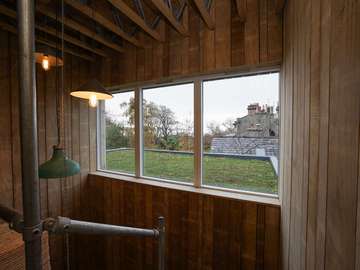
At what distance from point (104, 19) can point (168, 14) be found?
62 centimetres

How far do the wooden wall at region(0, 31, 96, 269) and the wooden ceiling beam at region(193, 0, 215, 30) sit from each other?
187cm

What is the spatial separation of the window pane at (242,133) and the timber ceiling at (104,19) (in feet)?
2.15

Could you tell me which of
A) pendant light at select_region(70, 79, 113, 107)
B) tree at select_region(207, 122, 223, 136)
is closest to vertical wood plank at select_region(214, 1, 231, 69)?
tree at select_region(207, 122, 223, 136)

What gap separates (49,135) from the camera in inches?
94.8

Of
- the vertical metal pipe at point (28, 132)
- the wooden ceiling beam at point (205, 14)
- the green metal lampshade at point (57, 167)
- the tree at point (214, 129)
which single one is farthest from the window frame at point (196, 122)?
the vertical metal pipe at point (28, 132)

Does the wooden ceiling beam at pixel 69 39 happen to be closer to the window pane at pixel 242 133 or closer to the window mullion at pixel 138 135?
the window mullion at pixel 138 135

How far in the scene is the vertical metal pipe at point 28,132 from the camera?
17.2 inches

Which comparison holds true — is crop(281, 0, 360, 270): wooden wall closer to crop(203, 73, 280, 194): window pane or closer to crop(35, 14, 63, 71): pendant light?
crop(203, 73, 280, 194): window pane

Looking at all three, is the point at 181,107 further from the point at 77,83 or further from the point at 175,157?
the point at 77,83

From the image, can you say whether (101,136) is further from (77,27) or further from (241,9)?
(241,9)

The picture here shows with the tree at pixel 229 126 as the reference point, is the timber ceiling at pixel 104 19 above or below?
above

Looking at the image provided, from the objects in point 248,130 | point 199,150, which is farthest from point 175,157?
point 248,130

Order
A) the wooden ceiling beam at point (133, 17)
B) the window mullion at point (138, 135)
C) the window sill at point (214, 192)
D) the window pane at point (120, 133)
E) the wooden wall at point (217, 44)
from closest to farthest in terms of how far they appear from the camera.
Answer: the wooden ceiling beam at point (133, 17) → the wooden wall at point (217, 44) → the window sill at point (214, 192) → the window mullion at point (138, 135) → the window pane at point (120, 133)

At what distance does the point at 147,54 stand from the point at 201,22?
742mm
